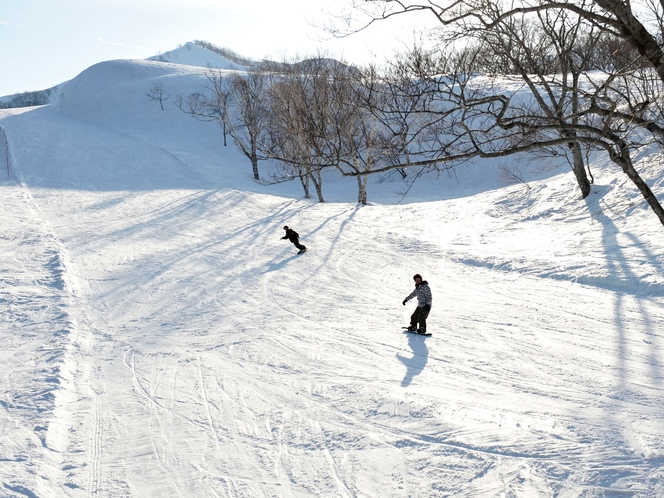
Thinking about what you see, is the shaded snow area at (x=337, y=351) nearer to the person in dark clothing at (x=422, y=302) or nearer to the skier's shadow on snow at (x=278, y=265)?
the skier's shadow on snow at (x=278, y=265)

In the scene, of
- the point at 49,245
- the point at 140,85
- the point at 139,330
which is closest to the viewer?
the point at 139,330

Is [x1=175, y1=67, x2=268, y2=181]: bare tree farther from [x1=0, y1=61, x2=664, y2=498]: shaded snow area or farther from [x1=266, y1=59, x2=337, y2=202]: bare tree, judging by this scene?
[x1=0, y1=61, x2=664, y2=498]: shaded snow area

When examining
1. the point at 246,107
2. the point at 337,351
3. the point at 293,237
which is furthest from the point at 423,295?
the point at 246,107

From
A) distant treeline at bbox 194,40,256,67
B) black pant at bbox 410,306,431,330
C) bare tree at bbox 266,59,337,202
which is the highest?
distant treeline at bbox 194,40,256,67

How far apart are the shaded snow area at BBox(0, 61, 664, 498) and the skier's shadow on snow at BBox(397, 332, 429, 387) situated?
5 centimetres

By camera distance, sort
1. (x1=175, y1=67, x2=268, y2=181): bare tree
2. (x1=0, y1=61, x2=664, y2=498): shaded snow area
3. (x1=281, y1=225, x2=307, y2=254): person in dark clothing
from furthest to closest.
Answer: (x1=175, y1=67, x2=268, y2=181): bare tree, (x1=281, y1=225, x2=307, y2=254): person in dark clothing, (x1=0, y1=61, x2=664, y2=498): shaded snow area

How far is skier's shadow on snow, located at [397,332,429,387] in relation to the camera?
832 centimetres

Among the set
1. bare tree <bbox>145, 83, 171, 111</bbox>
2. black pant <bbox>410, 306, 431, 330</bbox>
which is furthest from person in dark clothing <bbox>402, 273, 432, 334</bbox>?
bare tree <bbox>145, 83, 171, 111</bbox>

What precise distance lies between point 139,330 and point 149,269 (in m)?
4.58

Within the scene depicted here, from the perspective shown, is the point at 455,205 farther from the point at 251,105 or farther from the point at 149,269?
the point at 251,105

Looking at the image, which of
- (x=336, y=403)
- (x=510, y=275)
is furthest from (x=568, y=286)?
(x=336, y=403)

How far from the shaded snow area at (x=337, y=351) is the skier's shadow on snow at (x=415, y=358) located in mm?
49

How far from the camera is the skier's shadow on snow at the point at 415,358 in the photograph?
832 cm

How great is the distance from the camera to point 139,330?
11000mm
